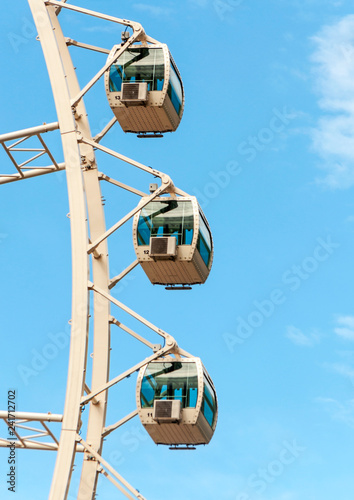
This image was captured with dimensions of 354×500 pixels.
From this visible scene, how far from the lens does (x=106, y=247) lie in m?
39.0

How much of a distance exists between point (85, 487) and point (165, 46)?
1277 centimetres

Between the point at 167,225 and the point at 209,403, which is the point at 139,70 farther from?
the point at 209,403

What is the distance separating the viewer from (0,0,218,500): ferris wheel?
34.8 m

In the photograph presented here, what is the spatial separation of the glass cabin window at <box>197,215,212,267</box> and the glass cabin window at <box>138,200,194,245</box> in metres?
0.42

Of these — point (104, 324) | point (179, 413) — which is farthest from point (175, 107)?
point (179, 413)

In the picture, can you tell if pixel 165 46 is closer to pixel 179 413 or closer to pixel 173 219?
pixel 173 219

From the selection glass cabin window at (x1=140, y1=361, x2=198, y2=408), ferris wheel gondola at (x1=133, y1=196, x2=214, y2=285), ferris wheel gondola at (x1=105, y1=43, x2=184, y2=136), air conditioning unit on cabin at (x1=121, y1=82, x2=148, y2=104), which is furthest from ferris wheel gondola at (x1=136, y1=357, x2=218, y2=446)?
air conditioning unit on cabin at (x1=121, y1=82, x2=148, y2=104)

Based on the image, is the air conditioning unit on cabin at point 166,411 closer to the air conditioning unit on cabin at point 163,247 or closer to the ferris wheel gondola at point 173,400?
the ferris wheel gondola at point 173,400

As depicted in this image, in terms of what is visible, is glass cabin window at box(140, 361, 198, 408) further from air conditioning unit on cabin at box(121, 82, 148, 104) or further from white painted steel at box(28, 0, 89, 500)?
air conditioning unit on cabin at box(121, 82, 148, 104)

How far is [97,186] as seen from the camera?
128 ft

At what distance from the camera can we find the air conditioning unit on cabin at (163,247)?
3672cm

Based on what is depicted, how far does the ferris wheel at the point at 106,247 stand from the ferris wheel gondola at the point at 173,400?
3 centimetres

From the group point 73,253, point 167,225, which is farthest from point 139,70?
point 73,253

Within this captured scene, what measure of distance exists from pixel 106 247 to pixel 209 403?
603cm
